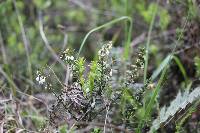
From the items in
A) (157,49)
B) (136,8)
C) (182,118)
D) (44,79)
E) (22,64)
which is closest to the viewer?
(44,79)

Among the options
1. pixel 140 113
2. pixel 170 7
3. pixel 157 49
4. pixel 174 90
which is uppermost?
pixel 170 7

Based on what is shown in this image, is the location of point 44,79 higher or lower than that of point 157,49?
lower

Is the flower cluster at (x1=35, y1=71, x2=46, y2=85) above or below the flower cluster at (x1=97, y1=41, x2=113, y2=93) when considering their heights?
below

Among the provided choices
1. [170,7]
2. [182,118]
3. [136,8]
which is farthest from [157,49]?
[182,118]

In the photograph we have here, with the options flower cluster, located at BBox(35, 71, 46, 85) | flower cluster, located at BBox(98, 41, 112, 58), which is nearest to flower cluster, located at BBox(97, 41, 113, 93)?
flower cluster, located at BBox(98, 41, 112, 58)

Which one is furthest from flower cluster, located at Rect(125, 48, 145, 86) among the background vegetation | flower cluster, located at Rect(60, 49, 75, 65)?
flower cluster, located at Rect(60, 49, 75, 65)

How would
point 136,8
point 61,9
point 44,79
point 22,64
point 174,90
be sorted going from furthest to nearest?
point 61,9 < point 136,8 < point 22,64 < point 174,90 < point 44,79

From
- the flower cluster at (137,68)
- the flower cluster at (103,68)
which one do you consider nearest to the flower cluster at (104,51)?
the flower cluster at (103,68)

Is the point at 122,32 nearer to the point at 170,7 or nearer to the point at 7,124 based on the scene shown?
the point at 170,7

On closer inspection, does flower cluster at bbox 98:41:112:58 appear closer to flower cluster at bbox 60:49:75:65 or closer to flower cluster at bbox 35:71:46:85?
flower cluster at bbox 60:49:75:65

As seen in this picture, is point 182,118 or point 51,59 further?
point 51,59

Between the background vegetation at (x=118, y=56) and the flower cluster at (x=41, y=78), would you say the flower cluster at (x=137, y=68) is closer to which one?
the background vegetation at (x=118, y=56)
